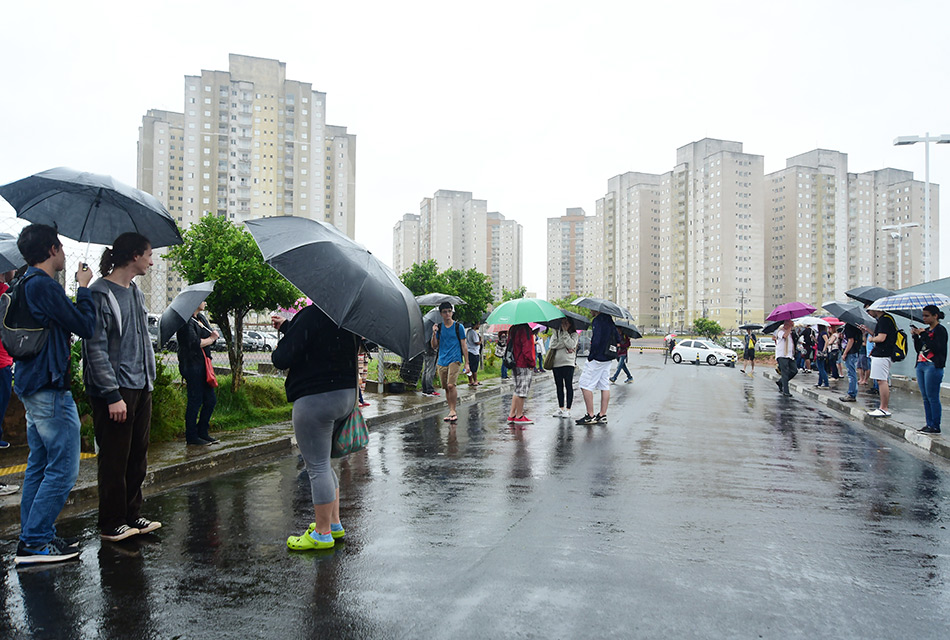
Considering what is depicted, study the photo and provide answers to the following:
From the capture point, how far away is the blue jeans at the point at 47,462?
13.3ft

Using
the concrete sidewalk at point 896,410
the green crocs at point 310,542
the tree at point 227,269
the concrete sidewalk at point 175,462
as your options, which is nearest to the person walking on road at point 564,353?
the concrete sidewalk at point 175,462

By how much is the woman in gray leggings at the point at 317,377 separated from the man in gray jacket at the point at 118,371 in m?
1.18

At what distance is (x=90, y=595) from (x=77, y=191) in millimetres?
2958

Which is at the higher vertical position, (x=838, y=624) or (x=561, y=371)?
(x=561, y=371)

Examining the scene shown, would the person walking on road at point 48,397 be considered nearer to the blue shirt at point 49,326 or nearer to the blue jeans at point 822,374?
the blue shirt at point 49,326

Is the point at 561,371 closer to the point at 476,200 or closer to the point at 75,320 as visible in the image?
the point at 75,320

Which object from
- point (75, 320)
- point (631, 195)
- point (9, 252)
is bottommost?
point (75, 320)

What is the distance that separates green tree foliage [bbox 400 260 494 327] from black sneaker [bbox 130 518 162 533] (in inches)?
1505

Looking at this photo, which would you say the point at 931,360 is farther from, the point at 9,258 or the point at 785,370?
the point at 9,258

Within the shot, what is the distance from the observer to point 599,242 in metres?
138

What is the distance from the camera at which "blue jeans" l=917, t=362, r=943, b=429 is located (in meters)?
9.36

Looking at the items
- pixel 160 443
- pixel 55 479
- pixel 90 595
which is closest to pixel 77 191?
pixel 55 479

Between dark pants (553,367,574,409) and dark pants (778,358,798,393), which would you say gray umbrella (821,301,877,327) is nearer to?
dark pants (778,358,798,393)

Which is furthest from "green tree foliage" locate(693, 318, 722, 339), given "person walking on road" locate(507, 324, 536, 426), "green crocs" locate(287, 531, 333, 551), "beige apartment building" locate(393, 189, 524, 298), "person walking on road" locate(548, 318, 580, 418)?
"green crocs" locate(287, 531, 333, 551)
